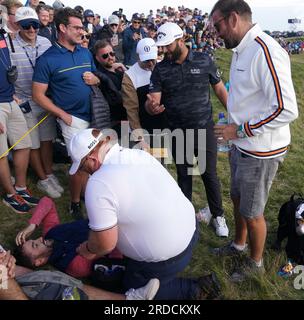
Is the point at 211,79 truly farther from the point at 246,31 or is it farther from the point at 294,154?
the point at 294,154

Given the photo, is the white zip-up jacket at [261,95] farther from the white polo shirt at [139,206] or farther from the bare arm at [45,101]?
the bare arm at [45,101]

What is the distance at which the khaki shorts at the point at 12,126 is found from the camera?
4137 mm

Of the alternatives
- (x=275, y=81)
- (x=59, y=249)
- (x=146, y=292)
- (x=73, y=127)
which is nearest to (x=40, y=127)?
(x=73, y=127)

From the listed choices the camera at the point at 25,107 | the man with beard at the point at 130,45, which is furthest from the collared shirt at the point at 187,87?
the man with beard at the point at 130,45

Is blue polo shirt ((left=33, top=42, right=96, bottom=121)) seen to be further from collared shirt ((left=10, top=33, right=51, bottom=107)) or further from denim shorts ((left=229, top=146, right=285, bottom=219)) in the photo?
denim shorts ((left=229, top=146, right=285, bottom=219))

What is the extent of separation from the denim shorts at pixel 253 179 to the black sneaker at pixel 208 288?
2.15ft

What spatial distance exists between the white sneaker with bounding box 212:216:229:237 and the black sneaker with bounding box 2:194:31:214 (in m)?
2.35

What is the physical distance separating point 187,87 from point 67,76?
1389 millimetres

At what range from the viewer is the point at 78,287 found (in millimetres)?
2988

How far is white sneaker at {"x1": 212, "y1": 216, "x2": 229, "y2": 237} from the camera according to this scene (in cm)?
417

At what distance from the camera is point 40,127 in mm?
4660

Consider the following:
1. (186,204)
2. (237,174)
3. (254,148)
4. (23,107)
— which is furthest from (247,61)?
(23,107)

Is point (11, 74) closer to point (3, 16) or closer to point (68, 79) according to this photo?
point (68, 79)

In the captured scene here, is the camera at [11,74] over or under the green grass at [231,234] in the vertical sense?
over
